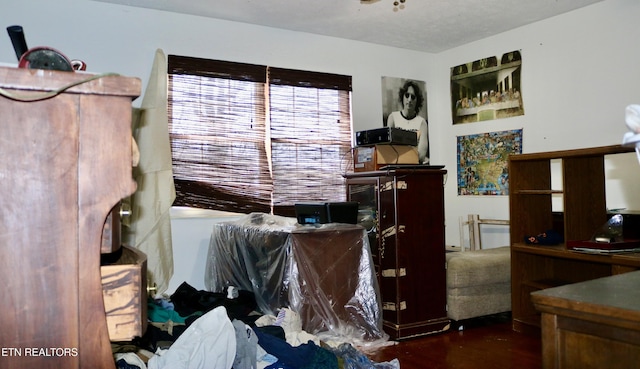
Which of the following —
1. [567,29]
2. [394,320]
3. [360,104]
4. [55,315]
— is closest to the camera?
[55,315]

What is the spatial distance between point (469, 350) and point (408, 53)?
10.1ft

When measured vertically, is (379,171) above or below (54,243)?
above

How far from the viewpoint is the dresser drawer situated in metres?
0.77

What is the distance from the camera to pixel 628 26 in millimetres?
3488

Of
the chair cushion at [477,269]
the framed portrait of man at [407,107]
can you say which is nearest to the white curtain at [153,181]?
the chair cushion at [477,269]

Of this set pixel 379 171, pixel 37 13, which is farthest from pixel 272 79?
pixel 37 13

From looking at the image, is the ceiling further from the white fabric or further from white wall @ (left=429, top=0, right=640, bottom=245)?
the white fabric

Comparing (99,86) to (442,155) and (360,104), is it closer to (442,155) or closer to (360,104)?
(360,104)

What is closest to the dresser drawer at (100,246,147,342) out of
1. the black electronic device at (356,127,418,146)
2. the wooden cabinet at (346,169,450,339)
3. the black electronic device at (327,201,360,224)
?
the black electronic device at (327,201,360,224)

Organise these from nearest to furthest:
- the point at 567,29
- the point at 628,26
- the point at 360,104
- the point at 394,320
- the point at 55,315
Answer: the point at 55,315
the point at 394,320
the point at 628,26
the point at 567,29
the point at 360,104

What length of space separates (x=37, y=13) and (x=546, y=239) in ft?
13.2

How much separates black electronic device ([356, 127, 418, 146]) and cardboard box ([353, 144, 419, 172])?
0.14 ft

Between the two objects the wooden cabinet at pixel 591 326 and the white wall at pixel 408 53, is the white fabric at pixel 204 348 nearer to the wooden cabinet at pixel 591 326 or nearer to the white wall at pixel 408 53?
the wooden cabinet at pixel 591 326

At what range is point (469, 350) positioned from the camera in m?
3.06
